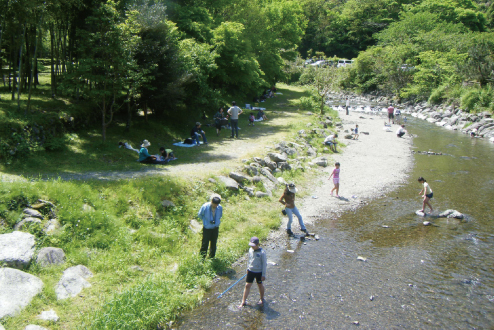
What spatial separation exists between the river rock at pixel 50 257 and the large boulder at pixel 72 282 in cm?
36

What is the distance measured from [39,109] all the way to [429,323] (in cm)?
1650

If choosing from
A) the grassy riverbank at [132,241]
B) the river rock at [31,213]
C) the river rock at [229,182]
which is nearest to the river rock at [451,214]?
the grassy riverbank at [132,241]

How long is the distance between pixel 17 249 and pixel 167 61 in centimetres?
1322

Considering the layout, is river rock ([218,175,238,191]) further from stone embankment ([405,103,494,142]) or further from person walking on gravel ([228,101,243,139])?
stone embankment ([405,103,494,142])

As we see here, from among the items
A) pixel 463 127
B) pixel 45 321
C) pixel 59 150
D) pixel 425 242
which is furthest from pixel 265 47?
pixel 45 321

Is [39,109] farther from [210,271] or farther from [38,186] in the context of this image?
[210,271]

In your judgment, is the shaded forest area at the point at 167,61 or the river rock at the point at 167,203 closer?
the river rock at the point at 167,203

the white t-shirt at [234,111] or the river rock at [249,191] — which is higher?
the white t-shirt at [234,111]

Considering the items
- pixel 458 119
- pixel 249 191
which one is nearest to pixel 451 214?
pixel 249 191

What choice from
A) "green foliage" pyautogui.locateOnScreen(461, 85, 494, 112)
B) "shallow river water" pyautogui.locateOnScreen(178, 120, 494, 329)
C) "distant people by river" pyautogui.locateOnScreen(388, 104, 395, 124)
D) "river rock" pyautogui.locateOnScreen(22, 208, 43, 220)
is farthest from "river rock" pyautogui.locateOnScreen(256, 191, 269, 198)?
"green foliage" pyautogui.locateOnScreen(461, 85, 494, 112)

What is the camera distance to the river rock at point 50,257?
7754mm

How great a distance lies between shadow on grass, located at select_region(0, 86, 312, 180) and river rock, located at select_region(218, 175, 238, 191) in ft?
7.48

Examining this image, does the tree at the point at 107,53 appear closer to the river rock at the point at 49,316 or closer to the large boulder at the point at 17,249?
the large boulder at the point at 17,249

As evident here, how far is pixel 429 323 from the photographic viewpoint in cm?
748
